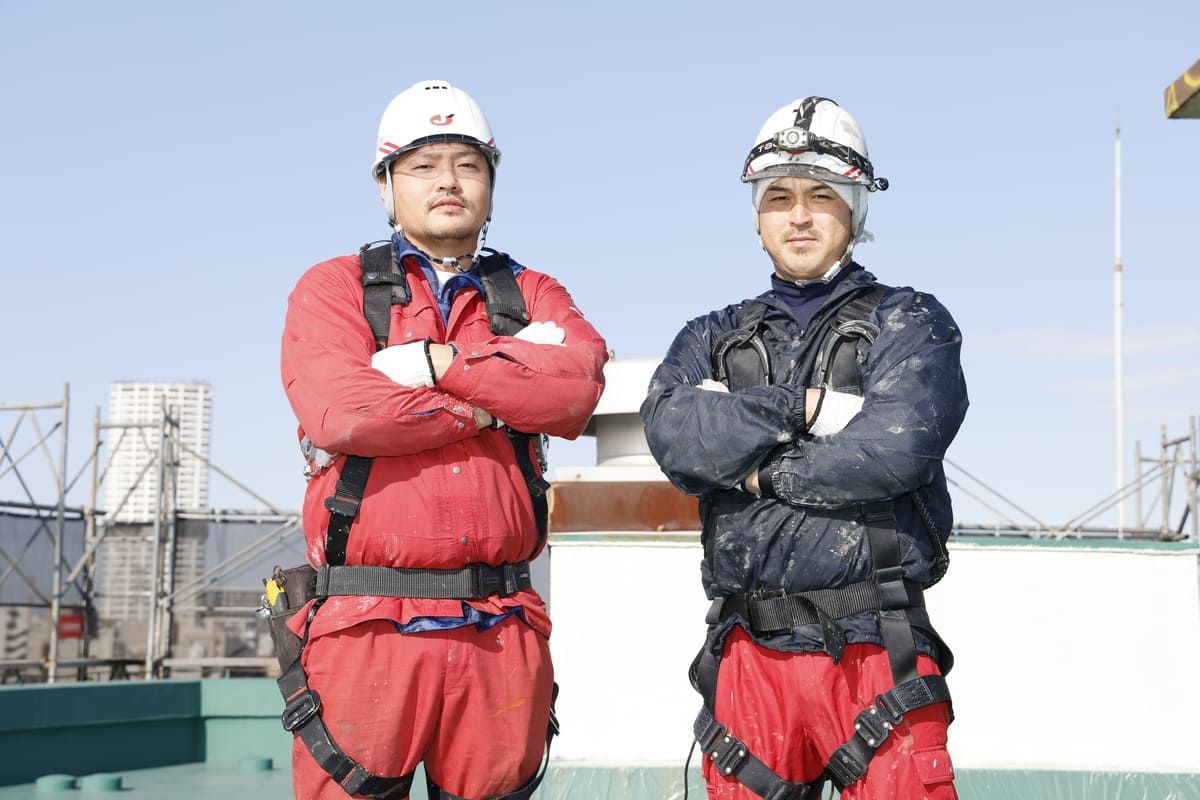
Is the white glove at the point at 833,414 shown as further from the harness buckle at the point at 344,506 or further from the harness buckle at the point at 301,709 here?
the harness buckle at the point at 301,709

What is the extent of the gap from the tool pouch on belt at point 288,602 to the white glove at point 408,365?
0.61 meters

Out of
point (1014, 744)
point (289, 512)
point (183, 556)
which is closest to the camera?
point (1014, 744)

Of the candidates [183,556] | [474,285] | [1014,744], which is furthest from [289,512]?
[474,285]

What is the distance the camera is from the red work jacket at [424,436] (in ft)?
11.2

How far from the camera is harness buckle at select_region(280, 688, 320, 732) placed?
3.41m

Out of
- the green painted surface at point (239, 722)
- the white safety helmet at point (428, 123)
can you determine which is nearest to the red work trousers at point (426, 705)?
the white safety helmet at point (428, 123)

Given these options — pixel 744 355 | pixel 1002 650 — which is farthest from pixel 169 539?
pixel 744 355

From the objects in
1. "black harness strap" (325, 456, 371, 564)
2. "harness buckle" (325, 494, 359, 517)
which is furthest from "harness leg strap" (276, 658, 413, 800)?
"harness buckle" (325, 494, 359, 517)

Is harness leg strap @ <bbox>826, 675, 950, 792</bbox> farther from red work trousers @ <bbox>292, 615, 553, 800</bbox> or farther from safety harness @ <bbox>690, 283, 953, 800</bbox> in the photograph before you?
red work trousers @ <bbox>292, 615, 553, 800</bbox>

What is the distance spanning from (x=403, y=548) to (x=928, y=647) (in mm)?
1378

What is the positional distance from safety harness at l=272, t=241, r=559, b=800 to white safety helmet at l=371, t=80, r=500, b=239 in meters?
0.33

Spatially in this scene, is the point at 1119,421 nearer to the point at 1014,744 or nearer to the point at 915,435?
the point at 1014,744

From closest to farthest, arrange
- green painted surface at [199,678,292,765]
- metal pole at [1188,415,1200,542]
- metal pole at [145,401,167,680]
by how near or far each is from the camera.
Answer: green painted surface at [199,678,292,765] → metal pole at [145,401,167,680] → metal pole at [1188,415,1200,542]

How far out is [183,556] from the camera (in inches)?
1044
